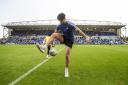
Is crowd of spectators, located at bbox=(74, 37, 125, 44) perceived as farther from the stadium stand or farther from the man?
the man

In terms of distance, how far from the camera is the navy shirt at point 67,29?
826 centimetres

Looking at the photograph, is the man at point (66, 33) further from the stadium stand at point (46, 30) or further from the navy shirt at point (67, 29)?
the stadium stand at point (46, 30)

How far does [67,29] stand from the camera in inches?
327

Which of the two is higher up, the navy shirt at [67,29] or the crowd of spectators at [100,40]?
the navy shirt at [67,29]

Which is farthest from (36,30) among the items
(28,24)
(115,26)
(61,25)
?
(61,25)

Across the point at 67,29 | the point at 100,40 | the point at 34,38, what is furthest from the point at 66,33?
the point at 34,38

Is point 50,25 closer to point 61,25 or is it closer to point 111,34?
point 111,34

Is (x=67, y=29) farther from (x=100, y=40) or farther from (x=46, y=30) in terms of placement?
(x=46, y=30)

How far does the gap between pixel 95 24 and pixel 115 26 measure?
768cm

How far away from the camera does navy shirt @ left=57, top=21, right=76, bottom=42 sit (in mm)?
8258

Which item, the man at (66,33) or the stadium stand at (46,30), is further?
the stadium stand at (46,30)

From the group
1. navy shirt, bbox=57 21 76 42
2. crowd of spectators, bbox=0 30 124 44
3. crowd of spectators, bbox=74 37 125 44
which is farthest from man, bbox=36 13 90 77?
crowd of spectators, bbox=0 30 124 44

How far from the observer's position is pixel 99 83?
22.1 feet

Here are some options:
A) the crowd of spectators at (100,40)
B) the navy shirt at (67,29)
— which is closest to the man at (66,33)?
the navy shirt at (67,29)
